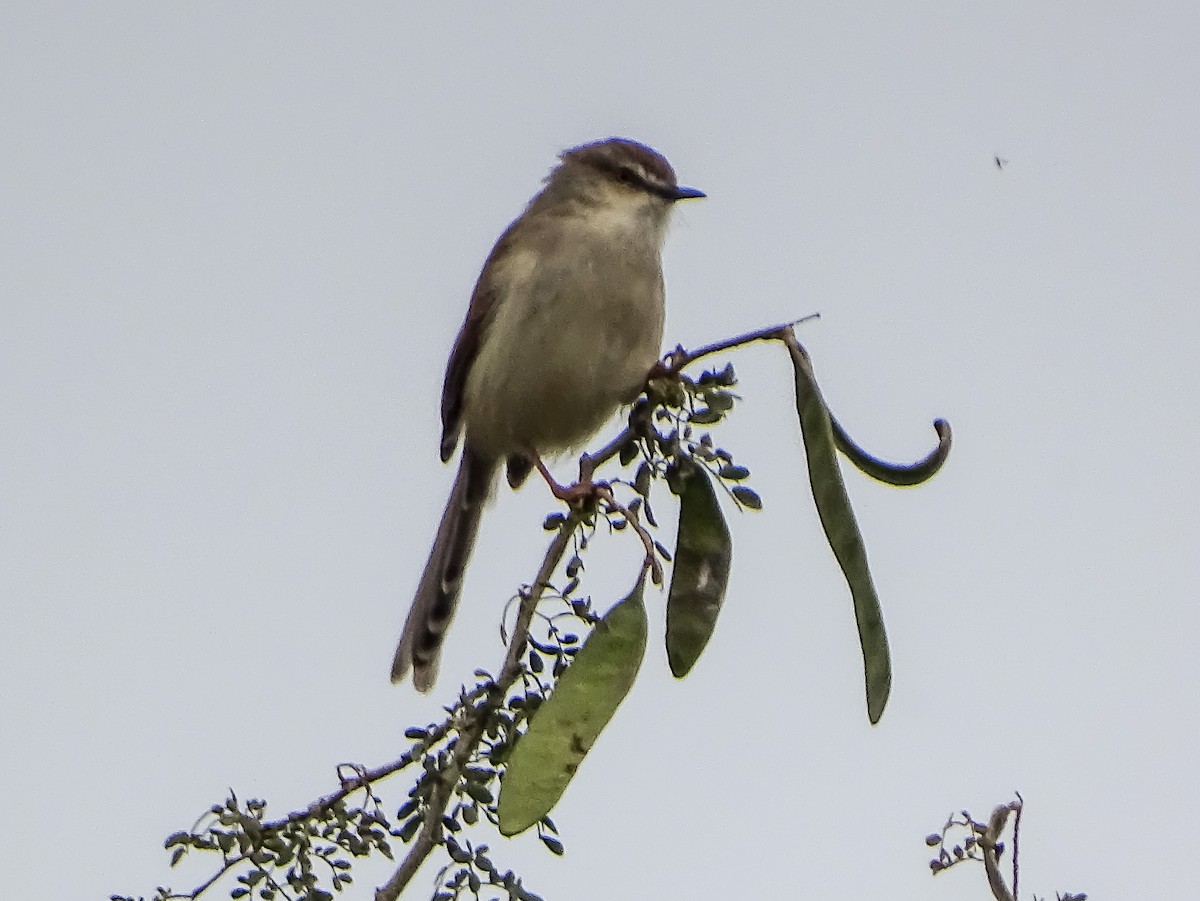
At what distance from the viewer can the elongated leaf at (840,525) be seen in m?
2.47

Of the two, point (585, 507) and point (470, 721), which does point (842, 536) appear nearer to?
point (585, 507)

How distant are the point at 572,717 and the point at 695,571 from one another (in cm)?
44

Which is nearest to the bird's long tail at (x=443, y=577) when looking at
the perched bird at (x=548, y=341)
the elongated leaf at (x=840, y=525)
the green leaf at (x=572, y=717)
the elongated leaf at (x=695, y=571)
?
the perched bird at (x=548, y=341)

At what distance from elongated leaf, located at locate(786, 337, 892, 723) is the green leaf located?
1.27 ft

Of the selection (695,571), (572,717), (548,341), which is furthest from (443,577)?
(572,717)

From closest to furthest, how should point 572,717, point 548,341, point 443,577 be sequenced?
point 572,717
point 548,341
point 443,577

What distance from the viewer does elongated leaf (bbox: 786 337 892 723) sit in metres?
2.47

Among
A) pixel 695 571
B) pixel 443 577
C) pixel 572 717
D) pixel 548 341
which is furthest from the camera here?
pixel 443 577

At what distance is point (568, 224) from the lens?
214 inches

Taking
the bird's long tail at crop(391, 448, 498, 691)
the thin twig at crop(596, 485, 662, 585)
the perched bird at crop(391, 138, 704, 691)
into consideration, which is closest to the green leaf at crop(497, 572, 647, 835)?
the thin twig at crop(596, 485, 662, 585)

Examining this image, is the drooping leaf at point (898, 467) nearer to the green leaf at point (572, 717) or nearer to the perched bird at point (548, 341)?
the green leaf at point (572, 717)

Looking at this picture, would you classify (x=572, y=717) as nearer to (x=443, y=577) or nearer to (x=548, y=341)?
(x=548, y=341)

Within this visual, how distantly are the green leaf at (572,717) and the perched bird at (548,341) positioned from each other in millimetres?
2209

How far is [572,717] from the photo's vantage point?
254cm
